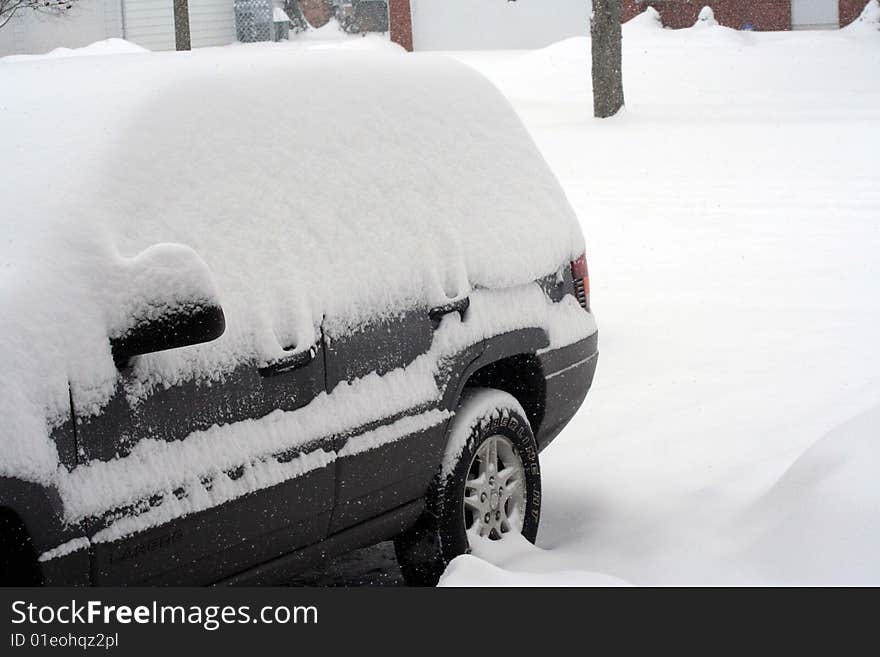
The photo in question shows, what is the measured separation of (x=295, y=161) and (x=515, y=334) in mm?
1261

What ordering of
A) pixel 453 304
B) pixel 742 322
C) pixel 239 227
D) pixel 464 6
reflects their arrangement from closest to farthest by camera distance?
pixel 239 227 < pixel 453 304 < pixel 742 322 < pixel 464 6

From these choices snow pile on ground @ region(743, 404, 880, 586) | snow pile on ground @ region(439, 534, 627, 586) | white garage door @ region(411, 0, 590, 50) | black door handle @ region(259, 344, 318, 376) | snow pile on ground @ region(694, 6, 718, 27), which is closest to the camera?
black door handle @ region(259, 344, 318, 376)

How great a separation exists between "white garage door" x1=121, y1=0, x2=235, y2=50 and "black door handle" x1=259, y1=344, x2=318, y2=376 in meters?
32.2

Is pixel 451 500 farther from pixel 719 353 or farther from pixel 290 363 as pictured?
pixel 719 353

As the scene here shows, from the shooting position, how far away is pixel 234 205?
4.15 m

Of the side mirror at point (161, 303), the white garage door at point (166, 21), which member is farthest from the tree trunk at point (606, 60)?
the side mirror at point (161, 303)

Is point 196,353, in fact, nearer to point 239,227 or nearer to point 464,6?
point 239,227

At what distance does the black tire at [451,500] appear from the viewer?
16.4 ft

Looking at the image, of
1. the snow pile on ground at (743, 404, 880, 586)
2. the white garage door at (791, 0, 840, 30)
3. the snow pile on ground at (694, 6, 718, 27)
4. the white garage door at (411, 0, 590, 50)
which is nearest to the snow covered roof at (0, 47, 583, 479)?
the snow pile on ground at (743, 404, 880, 586)

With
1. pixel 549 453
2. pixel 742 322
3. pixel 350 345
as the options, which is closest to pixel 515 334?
pixel 350 345

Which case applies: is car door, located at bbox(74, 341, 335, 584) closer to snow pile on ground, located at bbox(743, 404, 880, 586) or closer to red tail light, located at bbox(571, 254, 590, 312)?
snow pile on ground, located at bbox(743, 404, 880, 586)

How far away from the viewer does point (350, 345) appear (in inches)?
174

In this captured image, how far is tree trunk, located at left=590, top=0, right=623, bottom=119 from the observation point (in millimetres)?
22625

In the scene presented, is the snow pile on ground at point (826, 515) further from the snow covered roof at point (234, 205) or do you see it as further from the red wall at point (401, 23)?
the red wall at point (401, 23)
